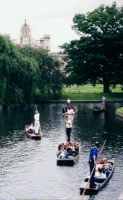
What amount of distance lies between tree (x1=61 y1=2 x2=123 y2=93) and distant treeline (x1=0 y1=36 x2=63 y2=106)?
4835 mm

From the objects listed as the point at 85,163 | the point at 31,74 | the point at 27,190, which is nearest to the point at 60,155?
the point at 85,163

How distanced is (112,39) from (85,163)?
2210 inches

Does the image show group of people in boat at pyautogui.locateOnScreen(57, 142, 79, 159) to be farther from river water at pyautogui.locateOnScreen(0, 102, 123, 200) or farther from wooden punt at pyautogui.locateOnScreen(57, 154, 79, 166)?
river water at pyautogui.locateOnScreen(0, 102, 123, 200)

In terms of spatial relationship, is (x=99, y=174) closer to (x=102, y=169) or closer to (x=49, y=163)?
(x=102, y=169)

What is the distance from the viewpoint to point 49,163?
21266mm

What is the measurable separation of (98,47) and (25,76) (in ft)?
81.7

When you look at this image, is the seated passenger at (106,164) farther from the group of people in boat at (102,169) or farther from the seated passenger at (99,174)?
the seated passenger at (99,174)

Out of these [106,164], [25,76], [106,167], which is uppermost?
[25,76]

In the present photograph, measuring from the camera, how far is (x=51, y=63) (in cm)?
7394

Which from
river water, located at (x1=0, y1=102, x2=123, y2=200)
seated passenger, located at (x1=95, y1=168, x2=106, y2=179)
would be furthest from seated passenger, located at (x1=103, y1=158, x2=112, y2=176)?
seated passenger, located at (x1=95, y1=168, x2=106, y2=179)

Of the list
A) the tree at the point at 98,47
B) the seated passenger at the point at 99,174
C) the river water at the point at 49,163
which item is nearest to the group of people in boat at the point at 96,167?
the seated passenger at the point at 99,174

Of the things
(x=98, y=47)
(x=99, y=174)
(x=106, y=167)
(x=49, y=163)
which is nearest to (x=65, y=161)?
(x=49, y=163)

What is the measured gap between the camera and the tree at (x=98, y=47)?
73750 mm

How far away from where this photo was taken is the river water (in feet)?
52.7
